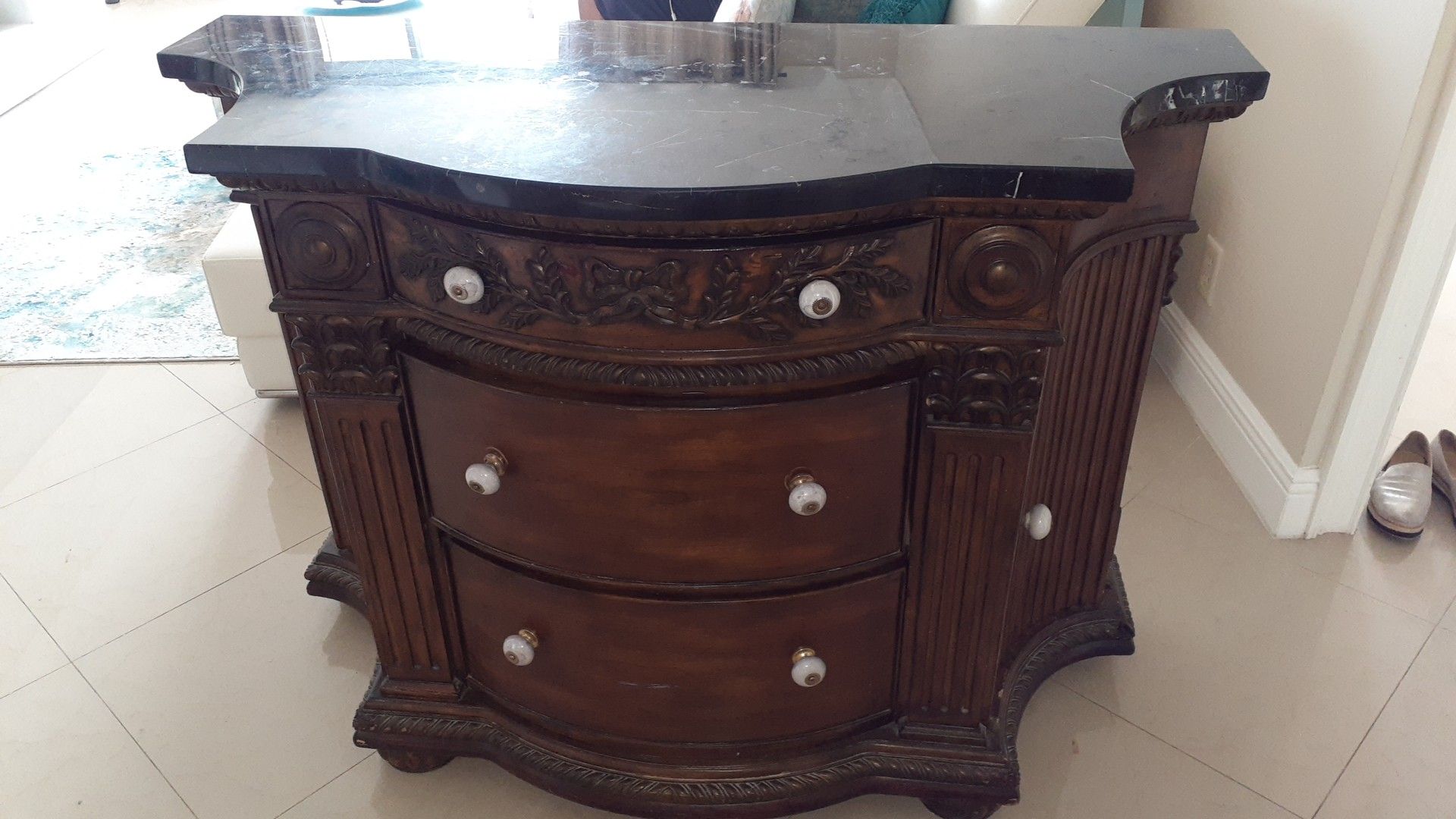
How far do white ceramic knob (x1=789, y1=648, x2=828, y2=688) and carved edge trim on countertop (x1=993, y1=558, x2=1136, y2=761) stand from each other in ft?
1.02

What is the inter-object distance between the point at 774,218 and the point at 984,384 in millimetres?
295

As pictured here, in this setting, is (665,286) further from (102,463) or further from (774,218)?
(102,463)

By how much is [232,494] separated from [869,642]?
4.31 ft

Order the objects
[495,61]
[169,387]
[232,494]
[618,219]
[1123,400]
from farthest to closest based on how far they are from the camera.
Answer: [169,387] → [232,494] → [1123,400] → [495,61] → [618,219]

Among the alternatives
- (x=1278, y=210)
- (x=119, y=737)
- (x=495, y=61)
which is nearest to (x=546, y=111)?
(x=495, y=61)

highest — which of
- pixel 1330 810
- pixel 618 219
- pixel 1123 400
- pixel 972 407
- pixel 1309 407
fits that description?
pixel 618 219

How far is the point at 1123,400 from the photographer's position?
1.37m

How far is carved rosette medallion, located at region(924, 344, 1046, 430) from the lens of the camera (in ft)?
3.50

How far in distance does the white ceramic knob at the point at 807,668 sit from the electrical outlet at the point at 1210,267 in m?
1.33

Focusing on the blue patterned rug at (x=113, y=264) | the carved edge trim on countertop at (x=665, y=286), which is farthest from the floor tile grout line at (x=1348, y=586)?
the blue patterned rug at (x=113, y=264)

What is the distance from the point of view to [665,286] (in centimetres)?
100

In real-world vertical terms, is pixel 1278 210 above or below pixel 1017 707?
above

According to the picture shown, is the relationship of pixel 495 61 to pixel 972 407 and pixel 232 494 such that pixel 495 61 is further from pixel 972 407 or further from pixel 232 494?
pixel 232 494

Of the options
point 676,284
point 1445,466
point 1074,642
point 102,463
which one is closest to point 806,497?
point 676,284
